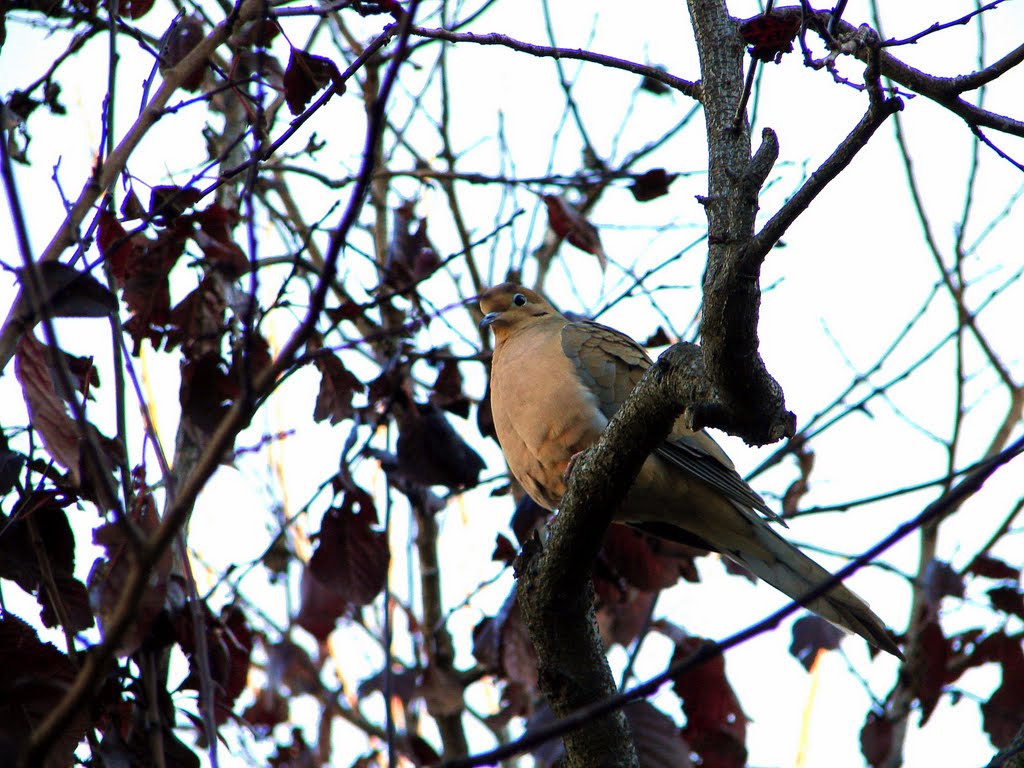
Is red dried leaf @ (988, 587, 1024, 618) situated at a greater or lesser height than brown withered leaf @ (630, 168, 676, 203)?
lesser

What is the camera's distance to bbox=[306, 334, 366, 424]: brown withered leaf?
3406 mm

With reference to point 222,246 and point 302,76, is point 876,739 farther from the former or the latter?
point 302,76

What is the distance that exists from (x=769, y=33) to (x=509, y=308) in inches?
111

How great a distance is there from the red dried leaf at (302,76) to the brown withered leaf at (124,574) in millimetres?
1089

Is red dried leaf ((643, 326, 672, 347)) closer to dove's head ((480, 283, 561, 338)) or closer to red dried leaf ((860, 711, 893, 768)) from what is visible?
dove's head ((480, 283, 561, 338))

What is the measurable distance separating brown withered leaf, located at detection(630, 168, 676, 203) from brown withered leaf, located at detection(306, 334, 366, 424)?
1.37 m

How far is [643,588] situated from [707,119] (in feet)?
6.47

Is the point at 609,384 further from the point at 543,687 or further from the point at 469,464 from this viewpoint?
the point at 543,687

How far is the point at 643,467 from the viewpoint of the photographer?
11.8ft

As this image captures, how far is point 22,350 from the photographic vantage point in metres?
2.19

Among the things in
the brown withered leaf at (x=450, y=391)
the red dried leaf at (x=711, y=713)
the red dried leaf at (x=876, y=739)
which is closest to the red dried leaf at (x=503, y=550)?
the brown withered leaf at (x=450, y=391)

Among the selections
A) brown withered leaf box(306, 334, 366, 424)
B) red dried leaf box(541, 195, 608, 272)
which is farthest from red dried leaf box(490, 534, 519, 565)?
red dried leaf box(541, 195, 608, 272)

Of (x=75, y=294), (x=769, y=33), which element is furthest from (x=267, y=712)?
(x=769, y=33)

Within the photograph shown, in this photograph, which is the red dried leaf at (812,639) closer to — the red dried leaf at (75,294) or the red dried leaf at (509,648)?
the red dried leaf at (509,648)
